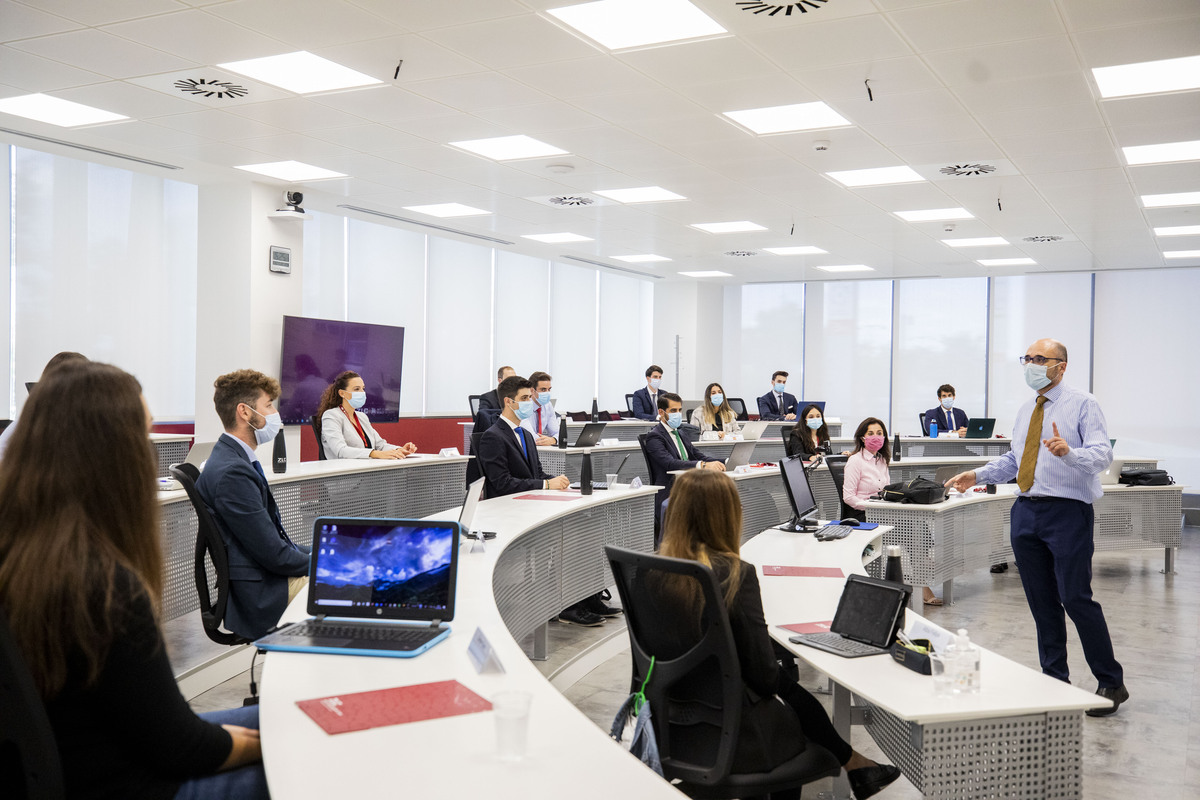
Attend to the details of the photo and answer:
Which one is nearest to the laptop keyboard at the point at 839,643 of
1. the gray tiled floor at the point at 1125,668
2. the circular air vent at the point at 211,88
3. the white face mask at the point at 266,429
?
the gray tiled floor at the point at 1125,668

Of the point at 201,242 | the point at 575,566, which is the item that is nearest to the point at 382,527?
the point at 575,566

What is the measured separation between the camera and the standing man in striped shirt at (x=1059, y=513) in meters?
3.94

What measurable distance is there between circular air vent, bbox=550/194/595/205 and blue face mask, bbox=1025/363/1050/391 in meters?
4.88

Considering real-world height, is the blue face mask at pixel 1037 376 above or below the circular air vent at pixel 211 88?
below

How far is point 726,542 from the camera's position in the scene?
2.67m

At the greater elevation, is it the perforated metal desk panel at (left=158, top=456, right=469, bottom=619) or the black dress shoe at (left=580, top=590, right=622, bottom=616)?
the perforated metal desk panel at (left=158, top=456, right=469, bottom=619)

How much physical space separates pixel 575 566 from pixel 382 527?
2572mm

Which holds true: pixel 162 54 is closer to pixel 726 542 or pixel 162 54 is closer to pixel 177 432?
pixel 726 542

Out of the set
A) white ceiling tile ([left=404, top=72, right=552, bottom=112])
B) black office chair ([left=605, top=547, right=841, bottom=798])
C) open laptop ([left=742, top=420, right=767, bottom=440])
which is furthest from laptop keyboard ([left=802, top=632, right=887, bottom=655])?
open laptop ([left=742, top=420, right=767, bottom=440])

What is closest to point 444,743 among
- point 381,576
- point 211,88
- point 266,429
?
point 381,576

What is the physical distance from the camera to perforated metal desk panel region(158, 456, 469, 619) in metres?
4.36

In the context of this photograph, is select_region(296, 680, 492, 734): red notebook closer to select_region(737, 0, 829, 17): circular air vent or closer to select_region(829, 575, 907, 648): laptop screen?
select_region(829, 575, 907, 648): laptop screen

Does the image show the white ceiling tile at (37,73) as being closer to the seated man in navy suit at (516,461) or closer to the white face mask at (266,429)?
the white face mask at (266,429)

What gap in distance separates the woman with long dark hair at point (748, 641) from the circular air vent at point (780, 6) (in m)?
2.24
